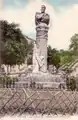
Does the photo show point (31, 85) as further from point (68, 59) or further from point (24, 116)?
point (68, 59)

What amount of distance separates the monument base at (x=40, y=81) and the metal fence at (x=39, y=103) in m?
14.9

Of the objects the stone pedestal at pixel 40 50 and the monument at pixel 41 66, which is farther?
the stone pedestal at pixel 40 50

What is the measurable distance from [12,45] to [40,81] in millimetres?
27695

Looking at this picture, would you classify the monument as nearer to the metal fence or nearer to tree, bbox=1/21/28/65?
the metal fence

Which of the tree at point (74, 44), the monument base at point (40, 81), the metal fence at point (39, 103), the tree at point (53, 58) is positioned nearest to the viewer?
the metal fence at point (39, 103)

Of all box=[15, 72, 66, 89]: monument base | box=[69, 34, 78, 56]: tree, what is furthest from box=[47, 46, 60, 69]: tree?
box=[15, 72, 66, 89]: monument base

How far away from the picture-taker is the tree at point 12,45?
195 ft

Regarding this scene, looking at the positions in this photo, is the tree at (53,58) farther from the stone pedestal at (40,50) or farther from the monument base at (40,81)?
the monument base at (40,81)

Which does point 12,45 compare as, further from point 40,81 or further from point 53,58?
point 53,58

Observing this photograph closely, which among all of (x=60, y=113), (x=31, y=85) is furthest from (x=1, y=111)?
(x=31, y=85)

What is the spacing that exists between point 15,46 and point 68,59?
2998cm

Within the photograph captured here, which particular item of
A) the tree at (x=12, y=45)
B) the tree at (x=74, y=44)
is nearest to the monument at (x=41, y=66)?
the tree at (x=12, y=45)

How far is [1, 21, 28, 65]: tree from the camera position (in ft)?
195

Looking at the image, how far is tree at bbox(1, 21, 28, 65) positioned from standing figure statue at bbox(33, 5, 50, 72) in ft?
78.2
